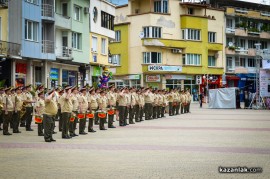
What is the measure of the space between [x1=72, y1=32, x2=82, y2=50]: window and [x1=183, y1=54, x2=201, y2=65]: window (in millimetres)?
24054

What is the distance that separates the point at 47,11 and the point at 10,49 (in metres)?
6.23

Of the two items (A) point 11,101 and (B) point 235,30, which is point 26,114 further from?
(B) point 235,30

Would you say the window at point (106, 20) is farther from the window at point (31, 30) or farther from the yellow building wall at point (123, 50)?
the window at point (31, 30)

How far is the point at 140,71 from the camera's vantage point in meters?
65.9

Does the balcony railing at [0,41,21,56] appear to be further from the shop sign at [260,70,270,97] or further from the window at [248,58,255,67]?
the window at [248,58,255,67]

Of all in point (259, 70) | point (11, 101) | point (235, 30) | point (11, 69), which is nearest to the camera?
point (11, 101)

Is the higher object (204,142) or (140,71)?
(140,71)

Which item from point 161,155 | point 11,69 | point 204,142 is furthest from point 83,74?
point 161,155

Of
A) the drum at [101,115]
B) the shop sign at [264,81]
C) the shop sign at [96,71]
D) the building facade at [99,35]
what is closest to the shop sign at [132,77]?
the building facade at [99,35]

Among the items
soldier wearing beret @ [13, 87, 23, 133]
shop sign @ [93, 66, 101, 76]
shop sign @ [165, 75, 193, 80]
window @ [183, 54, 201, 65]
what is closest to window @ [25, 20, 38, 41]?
shop sign @ [93, 66, 101, 76]

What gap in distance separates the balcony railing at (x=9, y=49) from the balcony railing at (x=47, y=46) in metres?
3.67

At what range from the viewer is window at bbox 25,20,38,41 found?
39531mm

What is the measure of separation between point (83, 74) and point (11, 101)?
27176 mm

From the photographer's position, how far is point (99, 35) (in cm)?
5212
